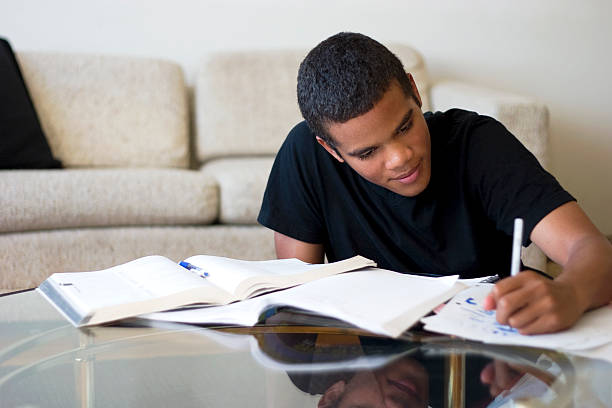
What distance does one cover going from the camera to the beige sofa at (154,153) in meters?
2.06

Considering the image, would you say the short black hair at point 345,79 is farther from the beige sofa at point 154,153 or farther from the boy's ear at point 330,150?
the beige sofa at point 154,153

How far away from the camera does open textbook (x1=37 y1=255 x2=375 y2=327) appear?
2.87 ft

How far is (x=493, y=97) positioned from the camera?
230cm

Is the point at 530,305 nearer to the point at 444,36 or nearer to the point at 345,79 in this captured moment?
the point at 345,79

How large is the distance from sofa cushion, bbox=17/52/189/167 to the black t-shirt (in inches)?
52.6

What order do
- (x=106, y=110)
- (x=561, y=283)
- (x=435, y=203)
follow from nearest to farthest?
(x=561, y=283) → (x=435, y=203) → (x=106, y=110)

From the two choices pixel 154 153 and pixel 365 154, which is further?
pixel 154 153

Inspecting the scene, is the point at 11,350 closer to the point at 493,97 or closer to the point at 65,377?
the point at 65,377

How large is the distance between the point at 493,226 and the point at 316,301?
497mm

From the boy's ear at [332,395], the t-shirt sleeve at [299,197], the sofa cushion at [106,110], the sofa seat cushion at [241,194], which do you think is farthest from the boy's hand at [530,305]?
the sofa cushion at [106,110]

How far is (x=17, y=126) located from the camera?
7.90 feet

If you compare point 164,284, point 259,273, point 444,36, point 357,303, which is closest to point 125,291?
point 164,284

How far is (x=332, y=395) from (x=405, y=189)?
49cm

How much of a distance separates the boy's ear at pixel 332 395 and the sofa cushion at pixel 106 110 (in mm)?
2002
